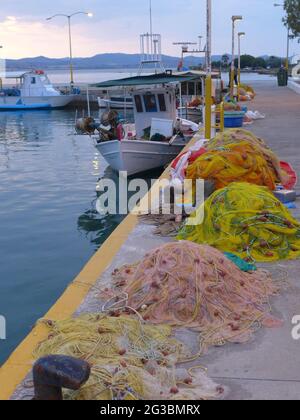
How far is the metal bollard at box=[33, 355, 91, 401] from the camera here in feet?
9.80

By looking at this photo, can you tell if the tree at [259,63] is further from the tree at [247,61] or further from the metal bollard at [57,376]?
the metal bollard at [57,376]

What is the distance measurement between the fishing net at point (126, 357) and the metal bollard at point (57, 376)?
233 mm

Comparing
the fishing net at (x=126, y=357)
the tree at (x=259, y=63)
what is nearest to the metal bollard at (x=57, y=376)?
the fishing net at (x=126, y=357)

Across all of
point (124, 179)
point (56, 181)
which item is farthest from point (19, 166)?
point (124, 179)

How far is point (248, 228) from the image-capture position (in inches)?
241

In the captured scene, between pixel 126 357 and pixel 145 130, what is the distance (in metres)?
15.8

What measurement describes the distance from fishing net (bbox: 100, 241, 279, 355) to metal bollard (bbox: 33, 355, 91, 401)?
144 cm

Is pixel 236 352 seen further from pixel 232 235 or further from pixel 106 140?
pixel 106 140

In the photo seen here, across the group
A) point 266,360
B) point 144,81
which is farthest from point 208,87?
point 266,360

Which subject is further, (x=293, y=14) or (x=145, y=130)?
(x=293, y=14)

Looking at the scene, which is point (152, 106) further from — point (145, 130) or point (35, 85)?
point (35, 85)

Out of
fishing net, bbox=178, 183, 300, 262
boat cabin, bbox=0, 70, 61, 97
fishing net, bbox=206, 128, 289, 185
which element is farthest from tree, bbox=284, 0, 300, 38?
fishing net, bbox=178, 183, 300, 262

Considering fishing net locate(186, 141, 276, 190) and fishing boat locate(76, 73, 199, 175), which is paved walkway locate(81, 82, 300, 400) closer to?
fishing net locate(186, 141, 276, 190)

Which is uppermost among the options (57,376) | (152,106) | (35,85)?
(35,85)
